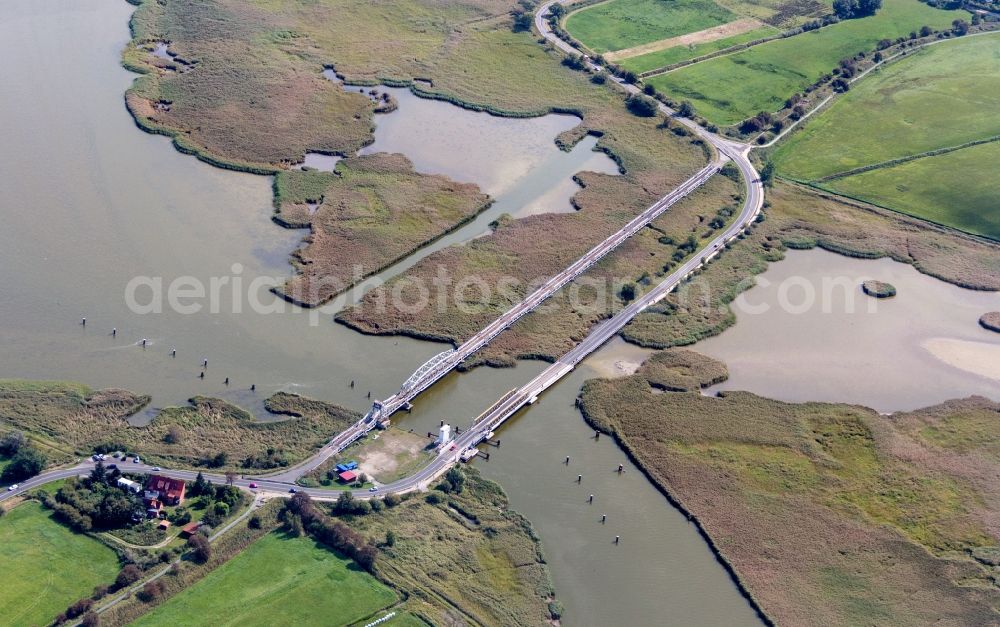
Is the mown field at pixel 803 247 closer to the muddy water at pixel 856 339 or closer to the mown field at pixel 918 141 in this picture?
the muddy water at pixel 856 339

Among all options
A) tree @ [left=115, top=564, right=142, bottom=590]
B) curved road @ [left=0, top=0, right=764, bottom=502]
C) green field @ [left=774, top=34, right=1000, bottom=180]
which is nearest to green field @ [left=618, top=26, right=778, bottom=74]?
curved road @ [left=0, top=0, right=764, bottom=502]

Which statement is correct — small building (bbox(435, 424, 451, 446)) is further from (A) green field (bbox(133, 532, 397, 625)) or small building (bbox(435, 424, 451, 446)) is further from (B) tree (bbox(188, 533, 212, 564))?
(B) tree (bbox(188, 533, 212, 564))

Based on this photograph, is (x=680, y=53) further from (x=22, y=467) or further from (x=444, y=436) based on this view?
(x=22, y=467)

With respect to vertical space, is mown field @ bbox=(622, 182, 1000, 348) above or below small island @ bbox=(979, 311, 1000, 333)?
above

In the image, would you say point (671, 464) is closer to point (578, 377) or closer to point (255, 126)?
point (578, 377)

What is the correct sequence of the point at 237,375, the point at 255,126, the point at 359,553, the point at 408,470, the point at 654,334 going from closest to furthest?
the point at 359,553
the point at 408,470
the point at 237,375
the point at 654,334
the point at 255,126

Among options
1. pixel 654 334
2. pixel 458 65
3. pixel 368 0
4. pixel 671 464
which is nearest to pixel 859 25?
pixel 458 65

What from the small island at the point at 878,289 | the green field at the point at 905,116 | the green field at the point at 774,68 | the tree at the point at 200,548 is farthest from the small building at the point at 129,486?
the green field at the point at 774,68
